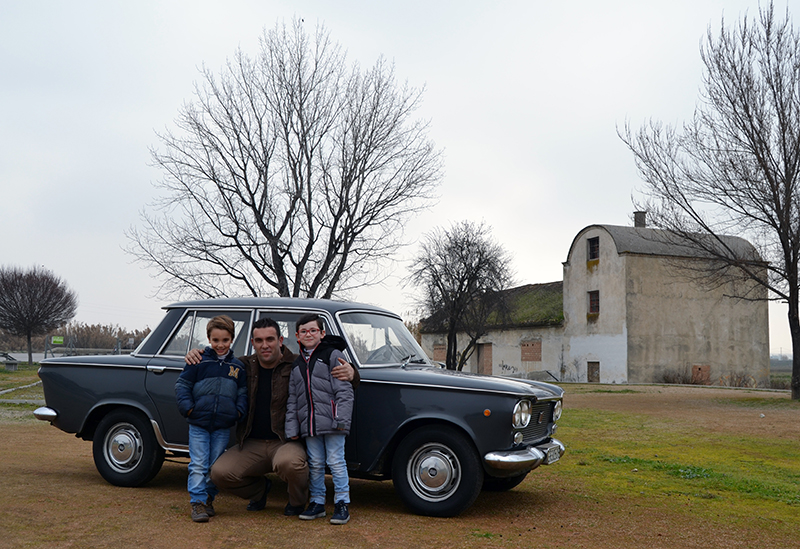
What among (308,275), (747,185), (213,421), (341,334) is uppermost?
(747,185)

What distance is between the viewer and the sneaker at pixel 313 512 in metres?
5.69

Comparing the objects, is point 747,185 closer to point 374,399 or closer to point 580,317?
point 374,399

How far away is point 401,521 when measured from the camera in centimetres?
568

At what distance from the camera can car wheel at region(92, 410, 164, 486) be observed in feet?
22.0

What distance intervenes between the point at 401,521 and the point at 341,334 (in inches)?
64.0

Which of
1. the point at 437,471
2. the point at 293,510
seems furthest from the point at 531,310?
the point at 293,510

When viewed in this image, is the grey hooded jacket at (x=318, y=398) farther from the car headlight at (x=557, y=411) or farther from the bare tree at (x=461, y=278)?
the bare tree at (x=461, y=278)

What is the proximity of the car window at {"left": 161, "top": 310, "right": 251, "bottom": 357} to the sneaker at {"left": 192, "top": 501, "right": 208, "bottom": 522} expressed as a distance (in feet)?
5.06

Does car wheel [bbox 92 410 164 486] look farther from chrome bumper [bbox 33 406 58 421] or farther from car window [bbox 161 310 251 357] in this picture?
car window [bbox 161 310 251 357]

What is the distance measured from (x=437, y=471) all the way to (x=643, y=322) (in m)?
34.6

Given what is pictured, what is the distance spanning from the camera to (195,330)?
270 inches

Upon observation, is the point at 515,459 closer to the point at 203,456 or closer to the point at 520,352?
the point at 203,456

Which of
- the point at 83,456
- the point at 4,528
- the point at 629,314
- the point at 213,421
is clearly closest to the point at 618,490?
the point at 213,421

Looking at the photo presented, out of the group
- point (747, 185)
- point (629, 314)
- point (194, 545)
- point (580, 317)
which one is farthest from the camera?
point (580, 317)
